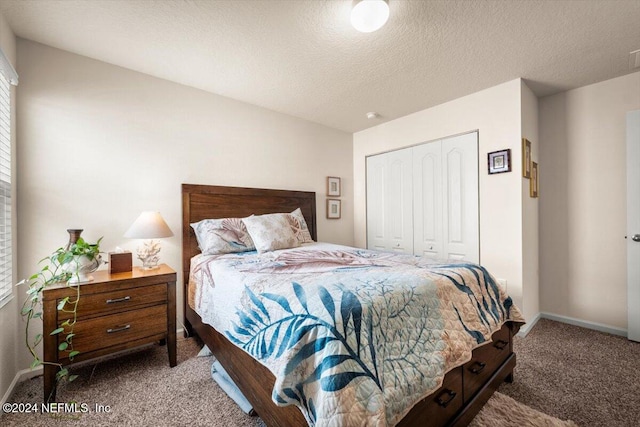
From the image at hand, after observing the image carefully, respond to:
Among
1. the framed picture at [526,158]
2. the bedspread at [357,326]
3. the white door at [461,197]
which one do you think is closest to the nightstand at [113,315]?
the bedspread at [357,326]

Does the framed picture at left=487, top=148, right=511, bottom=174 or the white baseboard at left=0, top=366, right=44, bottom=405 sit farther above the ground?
the framed picture at left=487, top=148, right=511, bottom=174

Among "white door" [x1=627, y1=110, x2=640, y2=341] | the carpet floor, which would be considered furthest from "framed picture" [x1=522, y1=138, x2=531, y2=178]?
the carpet floor

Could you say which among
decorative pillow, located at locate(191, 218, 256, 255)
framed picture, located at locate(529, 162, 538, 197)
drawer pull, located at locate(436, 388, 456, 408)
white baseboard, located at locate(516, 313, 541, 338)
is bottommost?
white baseboard, located at locate(516, 313, 541, 338)

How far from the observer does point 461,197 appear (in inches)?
116

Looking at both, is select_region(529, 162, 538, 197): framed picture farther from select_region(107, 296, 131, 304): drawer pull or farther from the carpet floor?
select_region(107, 296, 131, 304): drawer pull

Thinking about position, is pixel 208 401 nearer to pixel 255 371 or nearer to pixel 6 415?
pixel 255 371

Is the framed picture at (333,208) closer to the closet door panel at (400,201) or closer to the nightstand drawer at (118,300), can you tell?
the closet door panel at (400,201)

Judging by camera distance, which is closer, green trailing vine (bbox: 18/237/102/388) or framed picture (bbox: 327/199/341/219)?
green trailing vine (bbox: 18/237/102/388)

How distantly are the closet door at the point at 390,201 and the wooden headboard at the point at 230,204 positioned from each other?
91cm

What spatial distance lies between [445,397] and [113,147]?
288 centimetres

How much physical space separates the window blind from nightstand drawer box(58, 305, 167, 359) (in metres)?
0.48

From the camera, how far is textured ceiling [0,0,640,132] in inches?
65.8

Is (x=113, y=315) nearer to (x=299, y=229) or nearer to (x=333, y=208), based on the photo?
(x=299, y=229)

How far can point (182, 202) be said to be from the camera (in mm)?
2564
